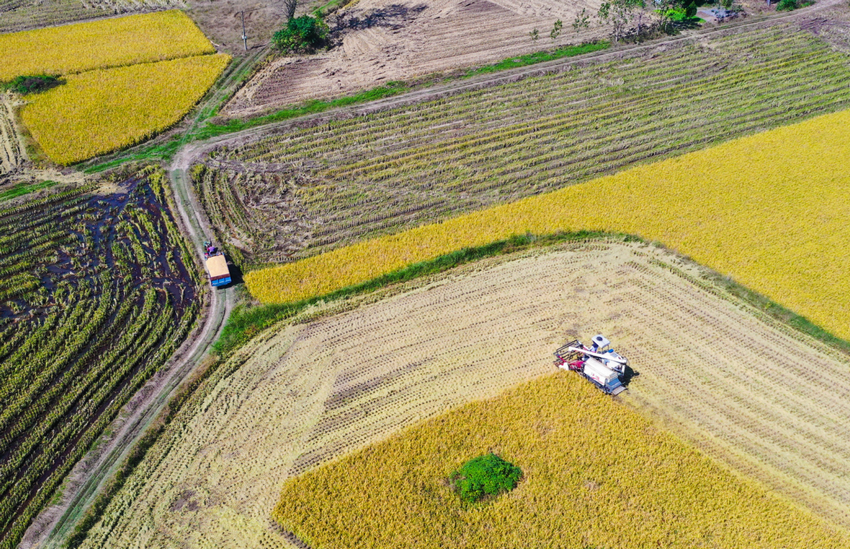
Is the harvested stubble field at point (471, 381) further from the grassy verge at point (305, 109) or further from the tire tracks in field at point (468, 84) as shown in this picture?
the grassy verge at point (305, 109)

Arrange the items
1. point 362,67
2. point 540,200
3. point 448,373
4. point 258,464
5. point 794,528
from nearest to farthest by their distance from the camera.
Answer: point 794,528
point 258,464
point 448,373
point 540,200
point 362,67

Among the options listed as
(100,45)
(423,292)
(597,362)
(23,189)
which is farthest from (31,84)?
(597,362)

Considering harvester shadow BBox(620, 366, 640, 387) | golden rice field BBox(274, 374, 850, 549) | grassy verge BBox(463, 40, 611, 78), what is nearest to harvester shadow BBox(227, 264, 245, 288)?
golden rice field BBox(274, 374, 850, 549)

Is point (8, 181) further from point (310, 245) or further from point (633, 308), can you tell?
point (633, 308)

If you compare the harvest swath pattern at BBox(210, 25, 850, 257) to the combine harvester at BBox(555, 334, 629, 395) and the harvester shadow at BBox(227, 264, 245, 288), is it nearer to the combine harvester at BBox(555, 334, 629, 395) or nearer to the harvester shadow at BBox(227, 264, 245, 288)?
the harvester shadow at BBox(227, 264, 245, 288)

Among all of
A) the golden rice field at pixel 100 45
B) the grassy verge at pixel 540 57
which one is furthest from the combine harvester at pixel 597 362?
the golden rice field at pixel 100 45

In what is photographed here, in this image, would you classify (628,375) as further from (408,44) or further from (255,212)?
(408,44)

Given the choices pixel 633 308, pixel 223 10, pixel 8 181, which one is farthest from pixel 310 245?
pixel 223 10
